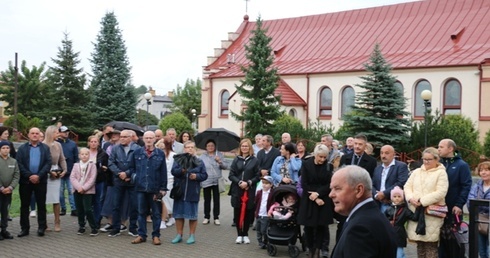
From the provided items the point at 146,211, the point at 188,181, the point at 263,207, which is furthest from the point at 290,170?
the point at 146,211

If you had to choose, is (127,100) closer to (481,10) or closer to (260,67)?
(260,67)

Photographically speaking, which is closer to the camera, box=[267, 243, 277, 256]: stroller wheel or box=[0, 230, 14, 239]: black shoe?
box=[267, 243, 277, 256]: stroller wheel

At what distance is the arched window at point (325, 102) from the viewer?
4362 centimetres

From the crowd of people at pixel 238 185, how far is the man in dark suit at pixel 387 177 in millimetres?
16

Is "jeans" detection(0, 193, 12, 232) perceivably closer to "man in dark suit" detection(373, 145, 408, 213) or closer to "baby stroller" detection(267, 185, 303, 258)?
"baby stroller" detection(267, 185, 303, 258)

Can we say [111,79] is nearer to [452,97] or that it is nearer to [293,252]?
[452,97]

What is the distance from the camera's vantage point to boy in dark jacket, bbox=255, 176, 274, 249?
35.7 ft

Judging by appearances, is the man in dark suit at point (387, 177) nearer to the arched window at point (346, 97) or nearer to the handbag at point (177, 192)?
the handbag at point (177, 192)

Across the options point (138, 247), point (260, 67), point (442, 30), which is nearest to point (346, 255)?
point (138, 247)

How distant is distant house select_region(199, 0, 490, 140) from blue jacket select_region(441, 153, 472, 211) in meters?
27.3

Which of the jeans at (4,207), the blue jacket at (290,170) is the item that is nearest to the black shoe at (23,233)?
the jeans at (4,207)

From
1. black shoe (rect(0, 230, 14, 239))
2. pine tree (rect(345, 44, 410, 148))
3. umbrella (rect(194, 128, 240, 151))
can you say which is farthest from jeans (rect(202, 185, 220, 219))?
pine tree (rect(345, 44, 410, 148))

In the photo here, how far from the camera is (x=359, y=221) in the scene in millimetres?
4074

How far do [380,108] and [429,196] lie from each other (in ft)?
72.4
